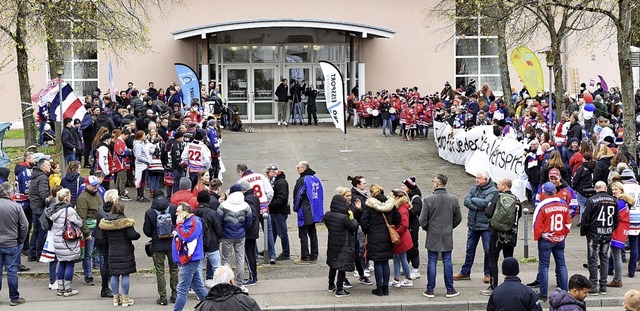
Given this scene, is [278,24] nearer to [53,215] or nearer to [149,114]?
[149,114]

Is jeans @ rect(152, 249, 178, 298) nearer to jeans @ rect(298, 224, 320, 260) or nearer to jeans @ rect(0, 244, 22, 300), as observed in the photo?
jeans @ rect(0, 244, 22, 300)

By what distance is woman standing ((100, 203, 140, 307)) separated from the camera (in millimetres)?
12773

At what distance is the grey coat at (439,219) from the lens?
13.4 m

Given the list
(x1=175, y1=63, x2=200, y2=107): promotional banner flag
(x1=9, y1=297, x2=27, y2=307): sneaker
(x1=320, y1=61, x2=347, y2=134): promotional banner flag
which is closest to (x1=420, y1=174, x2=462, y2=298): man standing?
(x1=9, y1=297, x2=27, y2=307): sneaker

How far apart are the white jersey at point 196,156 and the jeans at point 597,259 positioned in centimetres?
885

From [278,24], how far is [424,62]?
6.59 metres

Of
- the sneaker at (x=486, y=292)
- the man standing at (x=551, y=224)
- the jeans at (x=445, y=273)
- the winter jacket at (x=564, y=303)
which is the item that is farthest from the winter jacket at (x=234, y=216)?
the winter jacket at (x=564, y=303)

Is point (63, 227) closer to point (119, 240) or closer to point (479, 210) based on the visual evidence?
point (119, 240)

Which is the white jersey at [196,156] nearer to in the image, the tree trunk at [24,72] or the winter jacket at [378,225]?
the tree trunk at [24,72]

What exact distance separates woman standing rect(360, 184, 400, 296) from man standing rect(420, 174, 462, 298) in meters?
0.51

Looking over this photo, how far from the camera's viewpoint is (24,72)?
77.5 feet

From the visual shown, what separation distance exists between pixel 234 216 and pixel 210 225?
1.78 feet

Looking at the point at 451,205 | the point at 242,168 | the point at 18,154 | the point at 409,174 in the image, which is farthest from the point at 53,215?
the point at 18,154

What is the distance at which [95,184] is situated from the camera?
14141 millimetres
